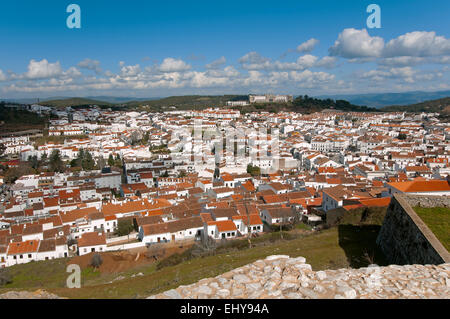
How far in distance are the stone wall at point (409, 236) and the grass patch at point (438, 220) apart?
0.93 ft

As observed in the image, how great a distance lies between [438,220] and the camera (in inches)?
302

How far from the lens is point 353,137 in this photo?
2317 inches

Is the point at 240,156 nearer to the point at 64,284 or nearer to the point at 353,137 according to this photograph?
the point at 353,137

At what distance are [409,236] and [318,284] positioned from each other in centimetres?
468

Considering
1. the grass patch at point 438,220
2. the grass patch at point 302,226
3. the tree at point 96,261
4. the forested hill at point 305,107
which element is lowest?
the tree at point 96,261

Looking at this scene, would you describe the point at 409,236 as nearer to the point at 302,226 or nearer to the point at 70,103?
the point at 302,226

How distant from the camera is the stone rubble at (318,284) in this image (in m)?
3.56

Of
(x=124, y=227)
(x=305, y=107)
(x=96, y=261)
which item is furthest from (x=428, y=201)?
(x=305, y=107)

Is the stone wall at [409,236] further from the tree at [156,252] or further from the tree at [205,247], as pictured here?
the tree at [156,252]

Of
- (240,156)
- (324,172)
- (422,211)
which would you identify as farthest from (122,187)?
(422,211)

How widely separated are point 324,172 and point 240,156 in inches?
566

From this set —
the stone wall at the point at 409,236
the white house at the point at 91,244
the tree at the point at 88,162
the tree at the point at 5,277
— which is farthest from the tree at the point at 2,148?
the stone wall at the point at 409,236
